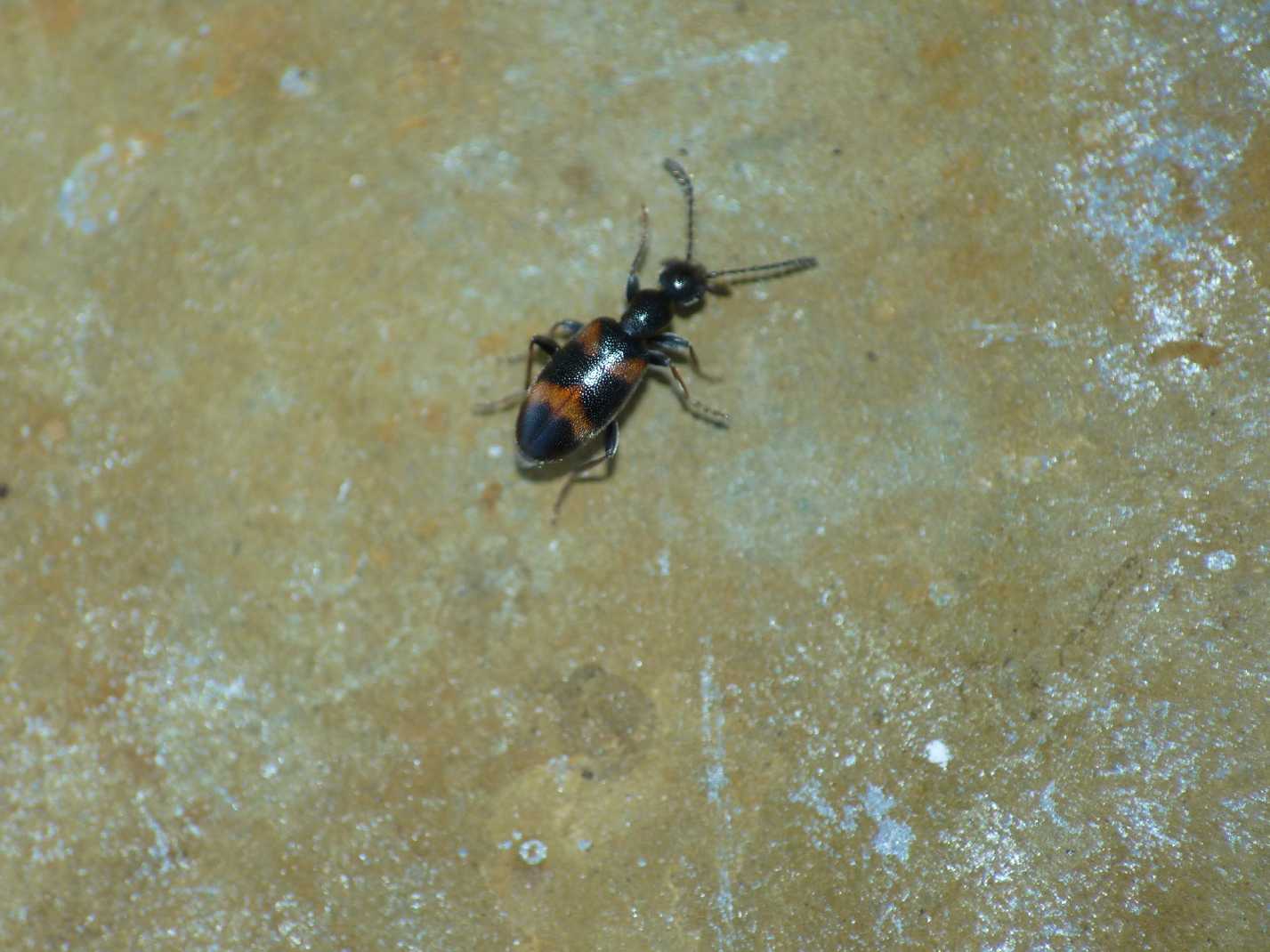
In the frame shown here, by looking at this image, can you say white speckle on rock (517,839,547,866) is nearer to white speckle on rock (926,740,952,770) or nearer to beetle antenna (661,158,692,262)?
white speckle on rock (926,740,952,770)

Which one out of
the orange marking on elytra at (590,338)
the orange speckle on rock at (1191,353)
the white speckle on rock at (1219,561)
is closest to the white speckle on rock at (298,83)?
the orange marking on elytra at (590,338)

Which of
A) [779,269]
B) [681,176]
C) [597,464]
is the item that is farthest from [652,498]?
[681,176]

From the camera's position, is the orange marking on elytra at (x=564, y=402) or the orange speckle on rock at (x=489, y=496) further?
the orange speckle on rock at (x=489, y=496)

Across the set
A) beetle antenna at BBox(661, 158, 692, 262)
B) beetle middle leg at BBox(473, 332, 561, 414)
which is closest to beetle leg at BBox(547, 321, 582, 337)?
beetle middle leg at BBox(473, 332, 561, 414)

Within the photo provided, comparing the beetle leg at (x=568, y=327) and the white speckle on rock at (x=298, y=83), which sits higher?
the white speckle on rock at (x=298, y=83)

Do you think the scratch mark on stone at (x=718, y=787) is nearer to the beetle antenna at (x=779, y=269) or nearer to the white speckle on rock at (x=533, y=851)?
the white speckle on rock at (x=533, y=851)

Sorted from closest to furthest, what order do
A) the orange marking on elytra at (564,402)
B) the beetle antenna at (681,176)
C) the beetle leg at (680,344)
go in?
1. the orange marking on elytra at (564,402)
2. the beetle leg at (680,344)
3. the beetle antenna at (681,176)

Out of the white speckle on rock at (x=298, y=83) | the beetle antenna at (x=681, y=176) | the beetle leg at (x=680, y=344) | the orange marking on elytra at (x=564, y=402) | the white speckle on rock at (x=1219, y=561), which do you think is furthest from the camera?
the white speckle on rock at (x=298, y=83)

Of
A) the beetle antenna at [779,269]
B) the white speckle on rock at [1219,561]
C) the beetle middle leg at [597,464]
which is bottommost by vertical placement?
the white speckle on rock at [1219,561]

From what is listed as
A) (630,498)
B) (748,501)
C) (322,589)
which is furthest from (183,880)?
(748,501)

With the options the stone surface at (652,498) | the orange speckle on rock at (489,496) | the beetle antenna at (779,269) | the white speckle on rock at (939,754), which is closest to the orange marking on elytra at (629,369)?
the stone surface at (652,498)
